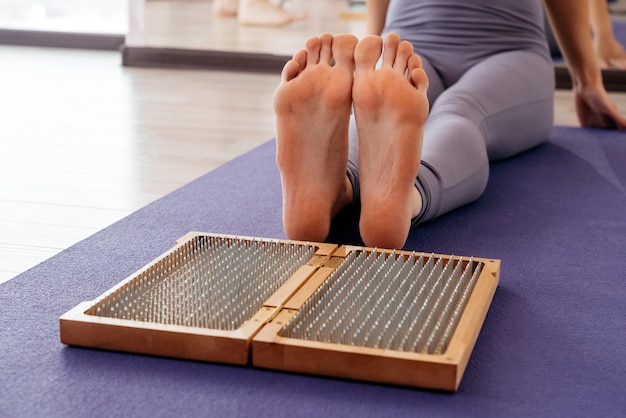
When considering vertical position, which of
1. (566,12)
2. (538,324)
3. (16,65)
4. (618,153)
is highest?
(566,12)

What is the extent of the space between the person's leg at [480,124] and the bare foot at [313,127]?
0.17 m

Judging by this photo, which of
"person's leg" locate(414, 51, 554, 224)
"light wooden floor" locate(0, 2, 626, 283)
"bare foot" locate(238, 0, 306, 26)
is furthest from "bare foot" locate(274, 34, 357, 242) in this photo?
"bare foot" locate(238, 0, 306, 26)

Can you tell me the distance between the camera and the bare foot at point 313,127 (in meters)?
1.20

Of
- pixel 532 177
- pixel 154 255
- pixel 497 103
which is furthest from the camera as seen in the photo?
pixel 532 177

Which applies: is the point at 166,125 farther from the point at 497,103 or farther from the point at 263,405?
the point at 263,405

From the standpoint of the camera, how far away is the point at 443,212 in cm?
144

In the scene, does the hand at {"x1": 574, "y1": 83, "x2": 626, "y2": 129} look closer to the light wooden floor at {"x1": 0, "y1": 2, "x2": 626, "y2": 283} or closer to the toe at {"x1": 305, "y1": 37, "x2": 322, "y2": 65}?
the light wooden floor at {"x1": 0, "y1": 2, "x2": 626, "y2": 283}

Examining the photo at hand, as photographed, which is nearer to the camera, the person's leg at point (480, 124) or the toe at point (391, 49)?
the toe at point (391, 49)

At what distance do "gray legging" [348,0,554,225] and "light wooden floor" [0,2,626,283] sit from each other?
1.70 ft

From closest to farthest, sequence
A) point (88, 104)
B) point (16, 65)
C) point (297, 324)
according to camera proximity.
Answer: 1. point (297, 324)
2. point (88, 104)
3. point (16, 65)

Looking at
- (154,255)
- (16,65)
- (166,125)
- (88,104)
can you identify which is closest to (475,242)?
(154,255)

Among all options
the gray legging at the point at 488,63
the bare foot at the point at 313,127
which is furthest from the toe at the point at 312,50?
the gray legging at the point at 488,63

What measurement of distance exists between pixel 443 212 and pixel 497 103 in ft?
1.10

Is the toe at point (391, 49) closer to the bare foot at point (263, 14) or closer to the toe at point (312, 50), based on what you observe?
the toe at point (312, 50)
